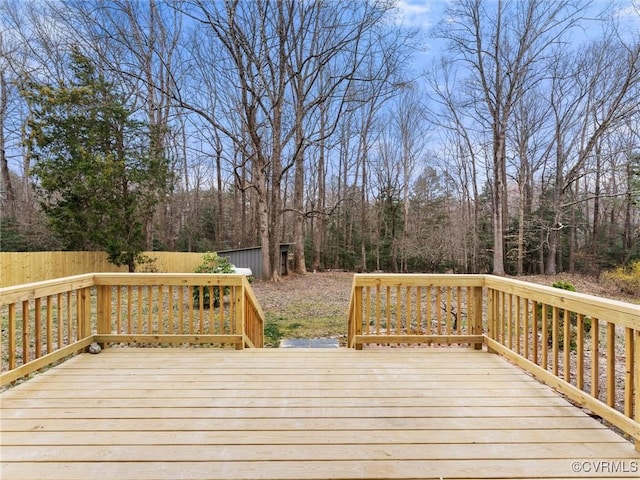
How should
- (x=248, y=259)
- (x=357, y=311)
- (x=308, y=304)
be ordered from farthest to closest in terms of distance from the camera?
(x=248, y=259)
(x=308, y=304)
(x=357, y=311)

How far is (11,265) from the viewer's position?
10023mm

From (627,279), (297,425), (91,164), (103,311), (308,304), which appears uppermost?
(91,164)

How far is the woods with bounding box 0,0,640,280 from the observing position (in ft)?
35.8

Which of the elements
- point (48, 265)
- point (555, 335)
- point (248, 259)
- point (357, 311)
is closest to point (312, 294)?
point (248, 259)

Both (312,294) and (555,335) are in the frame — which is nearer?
(555,335)

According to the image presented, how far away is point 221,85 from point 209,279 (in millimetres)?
11854

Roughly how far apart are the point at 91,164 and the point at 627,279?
17.3 meters

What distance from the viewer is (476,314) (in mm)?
3740

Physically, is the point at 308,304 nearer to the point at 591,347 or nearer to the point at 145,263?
the point at 145,263

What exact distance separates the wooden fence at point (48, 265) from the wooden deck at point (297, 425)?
31.0 ft

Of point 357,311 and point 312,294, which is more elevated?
point 357,311

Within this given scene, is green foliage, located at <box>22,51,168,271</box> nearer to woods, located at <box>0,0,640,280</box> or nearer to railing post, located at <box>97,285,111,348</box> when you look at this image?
woods, located at <box>0,0,640,280</box>

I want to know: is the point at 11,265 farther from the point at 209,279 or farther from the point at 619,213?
the point at 619,213

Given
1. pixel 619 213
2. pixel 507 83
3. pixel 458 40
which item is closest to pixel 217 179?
pixel 458 40
